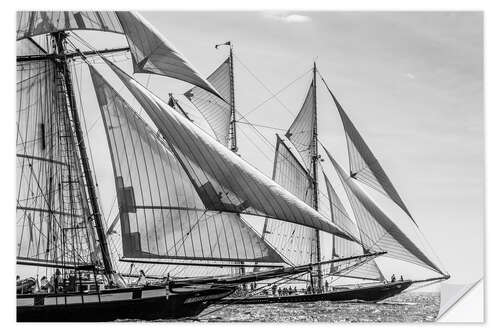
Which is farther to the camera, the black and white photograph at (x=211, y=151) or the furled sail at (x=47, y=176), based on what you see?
the furled sail at (x=47, y=176)

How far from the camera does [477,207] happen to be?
12.4 metres

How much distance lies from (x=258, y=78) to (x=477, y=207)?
419cm

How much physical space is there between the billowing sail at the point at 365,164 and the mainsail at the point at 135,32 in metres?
2.66

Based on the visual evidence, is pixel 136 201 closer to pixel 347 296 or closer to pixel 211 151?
pixel 211 151

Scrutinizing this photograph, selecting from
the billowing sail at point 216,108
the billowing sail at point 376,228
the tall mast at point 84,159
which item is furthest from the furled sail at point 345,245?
the tall mast at point 84,159

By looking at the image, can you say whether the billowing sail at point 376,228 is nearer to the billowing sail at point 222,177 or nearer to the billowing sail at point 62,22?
the billowing sail at point 222,177

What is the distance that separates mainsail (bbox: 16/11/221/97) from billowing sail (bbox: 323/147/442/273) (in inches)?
168

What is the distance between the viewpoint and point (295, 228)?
20031 mm

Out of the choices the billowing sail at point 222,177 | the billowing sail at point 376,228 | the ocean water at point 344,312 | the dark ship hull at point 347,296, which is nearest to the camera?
the billowing sail at point 222,177

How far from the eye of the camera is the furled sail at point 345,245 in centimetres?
1673

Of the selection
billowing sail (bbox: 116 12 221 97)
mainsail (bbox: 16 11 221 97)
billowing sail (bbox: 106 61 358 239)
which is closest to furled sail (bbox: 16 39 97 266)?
mainsail (bbox: 16 11 221 97)

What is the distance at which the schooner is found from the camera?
41.3 ft

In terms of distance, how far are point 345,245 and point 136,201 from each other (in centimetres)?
537
